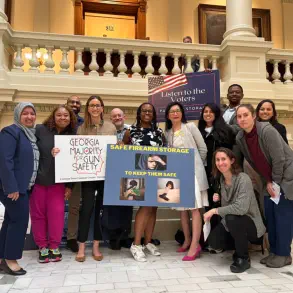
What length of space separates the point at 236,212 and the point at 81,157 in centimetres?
162

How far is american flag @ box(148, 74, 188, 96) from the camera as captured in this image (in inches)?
166

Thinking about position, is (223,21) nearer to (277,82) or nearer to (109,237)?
(277,82)

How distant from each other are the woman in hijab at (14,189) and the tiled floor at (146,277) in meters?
0.21

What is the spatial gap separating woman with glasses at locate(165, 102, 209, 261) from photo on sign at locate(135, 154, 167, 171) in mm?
316

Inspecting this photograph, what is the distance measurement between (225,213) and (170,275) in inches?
30.2

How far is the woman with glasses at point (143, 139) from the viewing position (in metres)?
3.37

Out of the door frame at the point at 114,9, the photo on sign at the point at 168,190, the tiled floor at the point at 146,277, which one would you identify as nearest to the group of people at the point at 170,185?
the tiled floor at the point at 146,277

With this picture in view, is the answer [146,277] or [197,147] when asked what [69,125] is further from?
[146,277]

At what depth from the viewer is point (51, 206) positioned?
10.7ft

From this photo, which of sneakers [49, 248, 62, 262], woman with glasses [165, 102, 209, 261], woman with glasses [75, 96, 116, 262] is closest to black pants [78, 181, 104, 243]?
woman with glasses [75, 96, 116, 262]

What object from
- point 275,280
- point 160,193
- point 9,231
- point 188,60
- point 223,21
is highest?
point 223,21

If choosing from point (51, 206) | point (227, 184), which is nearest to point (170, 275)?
point (227, 184)

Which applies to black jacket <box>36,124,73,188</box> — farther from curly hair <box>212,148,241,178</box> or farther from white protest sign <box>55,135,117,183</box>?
curly hair <box>212,148,241,178</box>

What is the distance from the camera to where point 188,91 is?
420 cm
